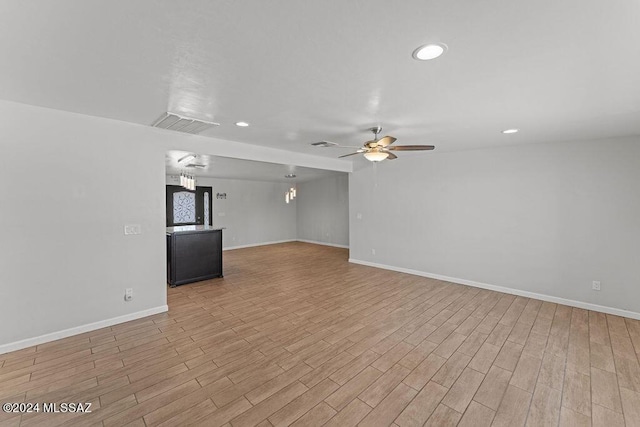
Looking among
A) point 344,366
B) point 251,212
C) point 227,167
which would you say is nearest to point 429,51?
point 344,366

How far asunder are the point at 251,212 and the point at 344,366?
302 inches

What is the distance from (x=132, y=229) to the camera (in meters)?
3.25

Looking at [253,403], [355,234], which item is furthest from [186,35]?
[355,234]

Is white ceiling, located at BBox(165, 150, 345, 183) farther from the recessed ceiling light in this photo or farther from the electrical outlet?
the recessed ceiling light

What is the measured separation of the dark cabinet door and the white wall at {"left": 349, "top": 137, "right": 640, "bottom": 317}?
5.59m

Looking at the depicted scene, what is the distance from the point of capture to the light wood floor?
1.81 metres

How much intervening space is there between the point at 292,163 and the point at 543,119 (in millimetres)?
3700

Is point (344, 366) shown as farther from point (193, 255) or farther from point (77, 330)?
point (193, 255)

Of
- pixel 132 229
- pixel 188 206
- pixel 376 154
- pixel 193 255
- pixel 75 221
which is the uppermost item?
pixel 376 154

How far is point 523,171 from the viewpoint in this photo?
4.18m

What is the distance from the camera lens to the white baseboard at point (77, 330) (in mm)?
2586

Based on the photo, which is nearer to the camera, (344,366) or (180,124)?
(344,366)

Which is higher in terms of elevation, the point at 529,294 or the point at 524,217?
the point at 524,217

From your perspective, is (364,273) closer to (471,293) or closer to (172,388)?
(471,293)
